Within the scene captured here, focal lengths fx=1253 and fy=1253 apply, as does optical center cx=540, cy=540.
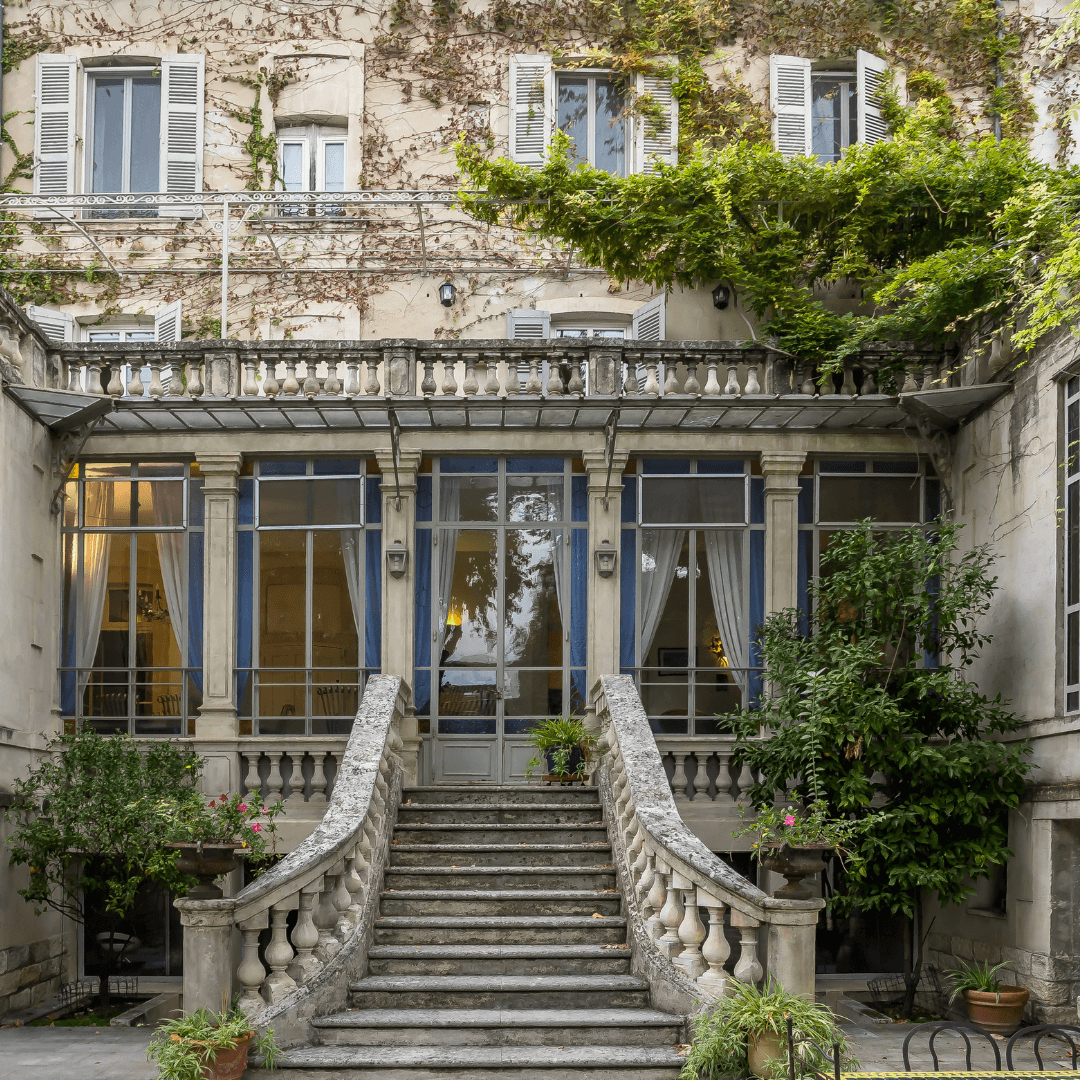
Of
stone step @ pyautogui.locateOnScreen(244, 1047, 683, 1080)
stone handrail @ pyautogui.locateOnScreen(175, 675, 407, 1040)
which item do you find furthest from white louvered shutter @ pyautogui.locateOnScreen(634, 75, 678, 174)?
stone step @ pyautogui.locateOnScreen(244, 1047, 683, 1080)

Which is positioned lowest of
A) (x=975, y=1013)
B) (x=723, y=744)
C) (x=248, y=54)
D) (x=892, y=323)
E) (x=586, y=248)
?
(x=975, y=1013)

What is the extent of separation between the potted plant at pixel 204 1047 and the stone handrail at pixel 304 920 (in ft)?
0.46

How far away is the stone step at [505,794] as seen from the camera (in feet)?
36.1

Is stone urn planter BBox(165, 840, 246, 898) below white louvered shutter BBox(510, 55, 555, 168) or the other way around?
below

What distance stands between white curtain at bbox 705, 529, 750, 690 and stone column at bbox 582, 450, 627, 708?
0.98 meters

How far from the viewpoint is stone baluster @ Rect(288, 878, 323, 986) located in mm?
7926

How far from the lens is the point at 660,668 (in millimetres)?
12641

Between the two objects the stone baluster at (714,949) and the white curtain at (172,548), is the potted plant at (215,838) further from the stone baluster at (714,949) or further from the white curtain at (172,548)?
the stone baluster at (714,949)

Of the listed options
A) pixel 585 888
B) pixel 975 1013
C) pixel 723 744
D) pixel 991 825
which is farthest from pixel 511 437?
pixel 975 1013

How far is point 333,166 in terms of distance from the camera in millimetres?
14625

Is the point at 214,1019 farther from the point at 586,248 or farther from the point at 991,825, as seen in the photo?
the point at 586,248

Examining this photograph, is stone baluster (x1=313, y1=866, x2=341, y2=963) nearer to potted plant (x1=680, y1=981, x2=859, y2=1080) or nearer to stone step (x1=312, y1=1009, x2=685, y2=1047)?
stone step (x1=312, y1=1009, x2=685, y2=1047)

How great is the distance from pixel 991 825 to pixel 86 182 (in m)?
11.8

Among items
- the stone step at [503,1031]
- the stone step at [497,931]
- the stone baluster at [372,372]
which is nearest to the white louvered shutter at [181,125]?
the stone baluster at [372,372]
